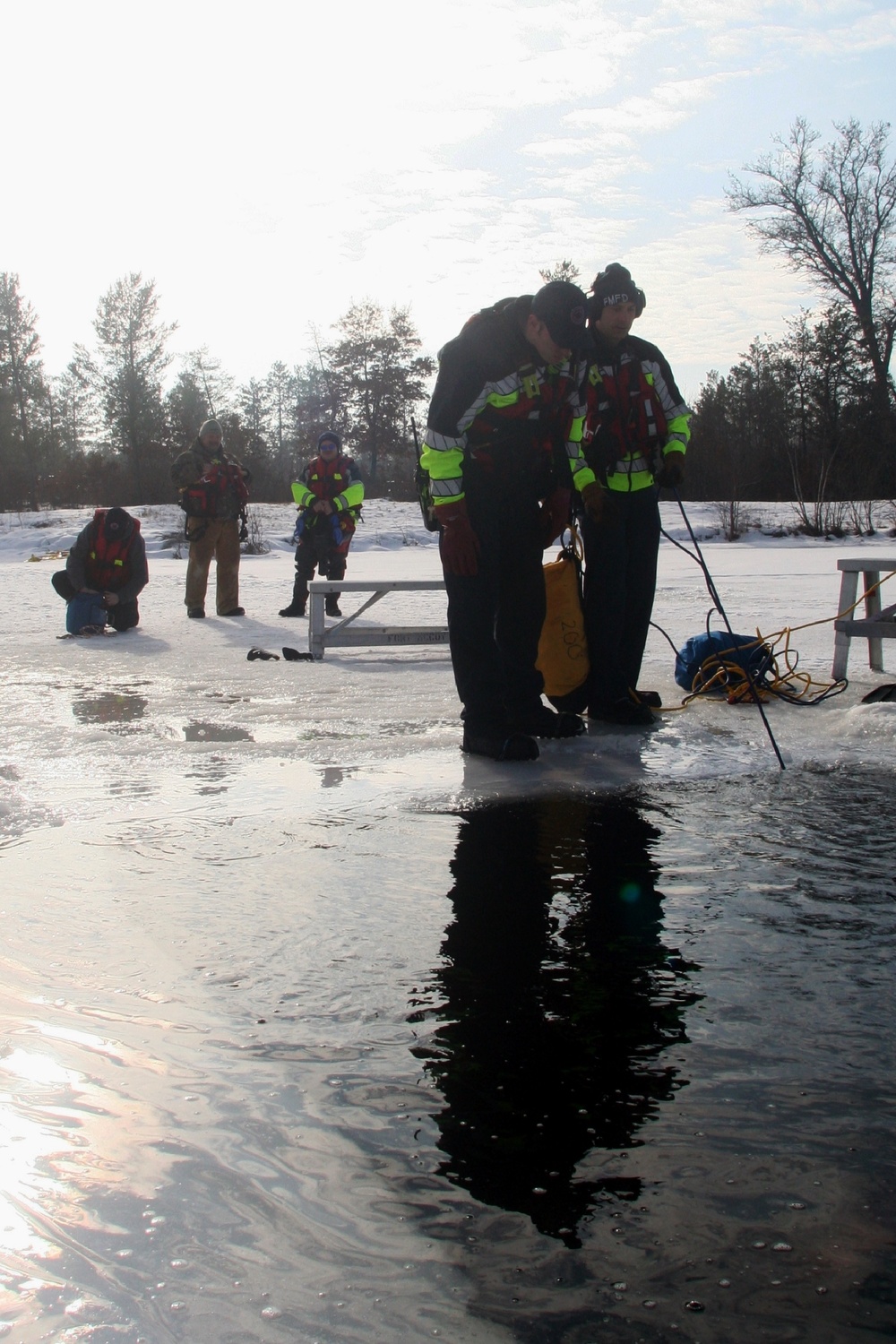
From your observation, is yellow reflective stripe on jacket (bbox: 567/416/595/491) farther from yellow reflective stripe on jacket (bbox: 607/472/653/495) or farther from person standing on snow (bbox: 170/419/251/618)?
person standing on snow (bbox: 170/419/251/618)

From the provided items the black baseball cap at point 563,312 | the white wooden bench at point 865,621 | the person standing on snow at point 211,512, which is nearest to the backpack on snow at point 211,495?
the person standing on snow at point 211,512

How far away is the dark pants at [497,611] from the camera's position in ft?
13.2

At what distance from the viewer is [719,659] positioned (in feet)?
17.0

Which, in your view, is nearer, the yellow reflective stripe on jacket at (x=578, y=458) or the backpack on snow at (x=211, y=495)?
the yellow reflective stripe on jacket at (x=578, y=458)

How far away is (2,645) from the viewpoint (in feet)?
26.2

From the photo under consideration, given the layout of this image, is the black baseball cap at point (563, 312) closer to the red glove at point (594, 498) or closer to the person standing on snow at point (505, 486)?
the person standing on snow at point (505, 486)

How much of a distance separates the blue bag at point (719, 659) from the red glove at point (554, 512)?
46.8 inches

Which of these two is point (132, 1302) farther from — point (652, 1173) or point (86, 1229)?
point (652, 1173)

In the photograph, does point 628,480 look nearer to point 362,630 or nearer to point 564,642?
point 564,642

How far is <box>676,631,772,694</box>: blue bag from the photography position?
5.14 metres

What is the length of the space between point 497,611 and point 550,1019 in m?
2.63

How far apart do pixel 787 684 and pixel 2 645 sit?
5.54 metres

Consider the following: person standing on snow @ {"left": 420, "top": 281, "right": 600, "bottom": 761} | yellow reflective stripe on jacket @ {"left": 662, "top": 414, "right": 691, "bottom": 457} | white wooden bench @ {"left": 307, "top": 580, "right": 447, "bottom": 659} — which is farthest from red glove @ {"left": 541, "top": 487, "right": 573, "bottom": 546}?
white wooden bench @ {"left": 307, "top": 580, "right": 447, "bottom": 659}

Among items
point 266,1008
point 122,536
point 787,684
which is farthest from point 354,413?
point 266,1008
